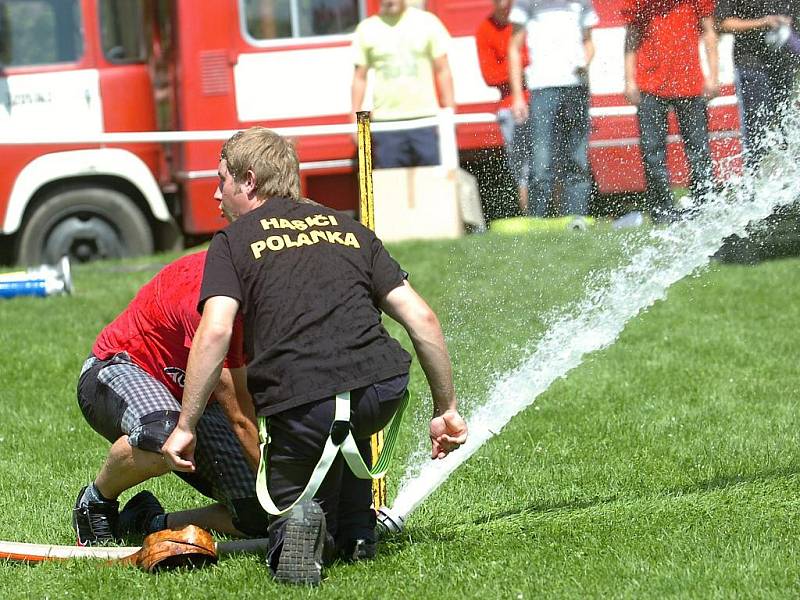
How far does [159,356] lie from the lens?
480 centimetres

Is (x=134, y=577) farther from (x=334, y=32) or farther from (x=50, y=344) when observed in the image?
(x=334, y=32)

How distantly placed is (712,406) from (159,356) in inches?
119

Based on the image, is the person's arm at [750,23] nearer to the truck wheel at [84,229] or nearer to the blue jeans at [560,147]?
the blue jeans at [560,147]

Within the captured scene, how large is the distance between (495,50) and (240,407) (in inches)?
276

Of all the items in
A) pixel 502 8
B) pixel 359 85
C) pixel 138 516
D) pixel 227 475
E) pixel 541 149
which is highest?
pixel 502 8

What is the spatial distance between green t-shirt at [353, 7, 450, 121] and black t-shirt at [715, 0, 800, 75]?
2993 mm

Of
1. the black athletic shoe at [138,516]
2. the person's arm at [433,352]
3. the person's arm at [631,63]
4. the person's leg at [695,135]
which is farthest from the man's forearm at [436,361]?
the person's arm at [631,63]

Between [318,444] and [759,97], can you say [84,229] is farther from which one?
[318,444]

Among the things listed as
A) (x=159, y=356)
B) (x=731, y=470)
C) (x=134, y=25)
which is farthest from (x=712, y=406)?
(x=134, y=25)

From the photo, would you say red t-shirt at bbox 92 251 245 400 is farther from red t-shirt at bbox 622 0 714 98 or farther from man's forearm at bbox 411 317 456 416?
red t-shirt at bbox 622 0 714 98

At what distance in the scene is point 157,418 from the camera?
15.0 feet

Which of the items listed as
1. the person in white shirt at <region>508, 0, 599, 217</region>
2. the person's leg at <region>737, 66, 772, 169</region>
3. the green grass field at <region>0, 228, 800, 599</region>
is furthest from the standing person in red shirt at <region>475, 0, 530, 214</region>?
the person's leg at <region>737, 66, 772, 169</region>

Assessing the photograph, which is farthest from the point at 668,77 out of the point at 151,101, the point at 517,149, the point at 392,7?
the point at 151,101

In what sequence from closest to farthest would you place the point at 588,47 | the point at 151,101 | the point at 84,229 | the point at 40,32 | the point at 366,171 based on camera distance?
1. the point at 366,171
2. the point at 588,47
3. the point at 84,229
4. the point at 40,32
5. the point at 151,101
